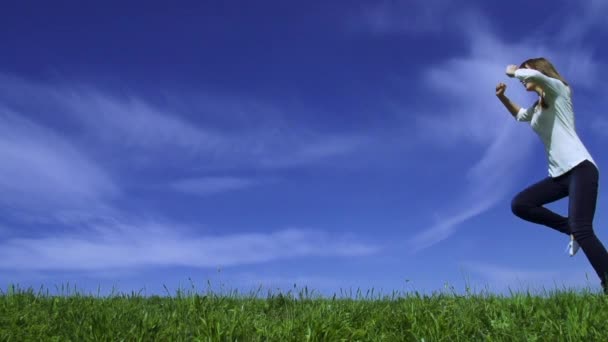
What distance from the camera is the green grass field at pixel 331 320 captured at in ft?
19.1

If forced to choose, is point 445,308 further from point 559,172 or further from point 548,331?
point 559,172

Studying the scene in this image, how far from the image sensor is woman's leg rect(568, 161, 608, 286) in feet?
24.4

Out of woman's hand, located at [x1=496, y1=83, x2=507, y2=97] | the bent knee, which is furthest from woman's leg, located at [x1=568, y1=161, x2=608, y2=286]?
woman's hand, located at [x1=496, y1=83, x2=507, y2=97]

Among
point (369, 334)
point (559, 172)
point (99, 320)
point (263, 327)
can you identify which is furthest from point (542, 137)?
point (99, 320)

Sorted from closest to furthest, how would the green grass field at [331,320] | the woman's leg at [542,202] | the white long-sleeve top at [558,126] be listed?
1. the green grass field at [331,320]
2. the white long-sleeve top at [558,126]
3. the woman's leg at [542,202]

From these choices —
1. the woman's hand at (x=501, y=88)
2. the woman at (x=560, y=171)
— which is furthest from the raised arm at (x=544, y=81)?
the woman's hand at (x=501, y=88)

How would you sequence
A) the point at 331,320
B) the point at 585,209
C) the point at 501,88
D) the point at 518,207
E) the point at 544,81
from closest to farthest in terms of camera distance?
the point at 331,320 → the point at 585,209 → the point at 544,81 → the point at 518,207 → the point at 501,88

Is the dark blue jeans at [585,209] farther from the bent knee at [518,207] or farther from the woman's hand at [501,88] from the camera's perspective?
the woman's hand at [501,88]

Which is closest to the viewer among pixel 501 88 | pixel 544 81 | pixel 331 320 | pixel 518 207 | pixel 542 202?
pixel 331 320

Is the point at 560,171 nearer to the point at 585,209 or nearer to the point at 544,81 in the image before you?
the point at 585,209

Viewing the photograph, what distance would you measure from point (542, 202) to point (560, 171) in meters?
0.55

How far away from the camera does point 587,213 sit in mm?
7504

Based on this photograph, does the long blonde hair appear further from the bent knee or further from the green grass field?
the green grass field

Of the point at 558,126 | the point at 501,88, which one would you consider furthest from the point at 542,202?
the point at 501,88
